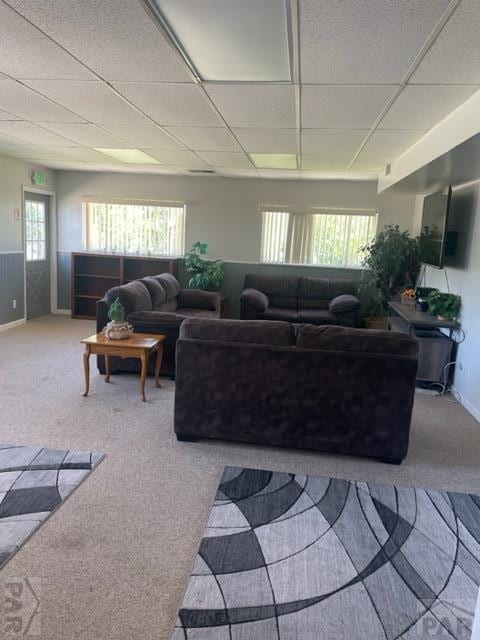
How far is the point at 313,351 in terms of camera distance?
114 inches

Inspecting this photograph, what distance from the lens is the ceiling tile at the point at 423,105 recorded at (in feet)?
8.85

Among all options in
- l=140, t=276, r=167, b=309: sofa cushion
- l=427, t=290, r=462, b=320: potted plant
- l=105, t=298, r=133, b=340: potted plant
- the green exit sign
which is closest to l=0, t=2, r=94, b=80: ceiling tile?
l=105, t=298, r=133, b=340: potted plant

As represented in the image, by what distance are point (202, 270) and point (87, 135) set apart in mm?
2827

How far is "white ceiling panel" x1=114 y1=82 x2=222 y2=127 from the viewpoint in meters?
2.89

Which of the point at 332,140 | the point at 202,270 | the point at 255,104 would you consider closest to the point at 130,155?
the point at 202,270

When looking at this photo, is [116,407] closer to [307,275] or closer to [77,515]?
[77,515]

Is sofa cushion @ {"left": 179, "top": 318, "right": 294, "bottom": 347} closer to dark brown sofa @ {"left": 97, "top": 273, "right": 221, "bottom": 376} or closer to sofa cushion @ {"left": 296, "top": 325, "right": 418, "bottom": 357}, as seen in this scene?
sofa cushion @ {"left": 296, "top": 325, "right": 418, "bottom": 357}

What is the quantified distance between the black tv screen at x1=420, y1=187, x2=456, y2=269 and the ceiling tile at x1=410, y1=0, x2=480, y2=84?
6.25 ft

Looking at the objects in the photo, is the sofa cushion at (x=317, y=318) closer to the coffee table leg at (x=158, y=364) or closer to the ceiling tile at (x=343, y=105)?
the coffee table leg at (x=158, y=364)

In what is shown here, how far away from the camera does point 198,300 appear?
6.32 m

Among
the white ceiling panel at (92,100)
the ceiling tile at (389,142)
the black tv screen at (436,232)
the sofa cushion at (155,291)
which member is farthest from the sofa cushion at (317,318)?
the white ceiling panel at (92,100)

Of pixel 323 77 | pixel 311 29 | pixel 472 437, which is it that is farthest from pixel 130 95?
pixel 472 437

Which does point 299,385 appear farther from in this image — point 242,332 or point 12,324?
point 12,324

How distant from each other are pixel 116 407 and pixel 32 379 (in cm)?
110
